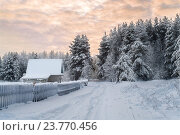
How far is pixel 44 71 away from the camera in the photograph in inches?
2655

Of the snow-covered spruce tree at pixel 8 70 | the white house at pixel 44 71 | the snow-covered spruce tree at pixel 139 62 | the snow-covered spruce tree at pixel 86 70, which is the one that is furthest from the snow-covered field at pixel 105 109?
the snow-covered spruce tree at pixel 8 70

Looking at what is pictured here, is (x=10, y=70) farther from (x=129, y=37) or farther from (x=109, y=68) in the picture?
(x=129, y=37)

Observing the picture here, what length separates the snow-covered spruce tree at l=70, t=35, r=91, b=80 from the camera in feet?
291

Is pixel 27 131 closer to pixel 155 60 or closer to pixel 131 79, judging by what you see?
pixel 131 79

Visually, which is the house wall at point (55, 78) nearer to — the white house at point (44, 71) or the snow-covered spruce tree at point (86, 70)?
the white house at point (44, 71)

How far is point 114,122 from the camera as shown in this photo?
396 inches

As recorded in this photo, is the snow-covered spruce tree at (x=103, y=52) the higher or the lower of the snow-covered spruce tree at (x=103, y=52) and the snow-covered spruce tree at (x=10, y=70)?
the higher

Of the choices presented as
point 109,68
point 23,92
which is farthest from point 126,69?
point 23,92

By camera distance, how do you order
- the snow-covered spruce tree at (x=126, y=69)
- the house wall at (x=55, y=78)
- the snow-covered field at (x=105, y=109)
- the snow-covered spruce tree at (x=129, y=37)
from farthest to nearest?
the snow-covered spruce tree at (x=129, y=37)
the house wall at (x=55, y=78)
the snow-covered spruce tree at (x=126, y=69)
the snow-covered field at (x=105, y=109)

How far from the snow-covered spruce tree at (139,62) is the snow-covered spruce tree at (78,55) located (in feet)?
94.1

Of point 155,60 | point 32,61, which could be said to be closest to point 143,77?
point 155,60

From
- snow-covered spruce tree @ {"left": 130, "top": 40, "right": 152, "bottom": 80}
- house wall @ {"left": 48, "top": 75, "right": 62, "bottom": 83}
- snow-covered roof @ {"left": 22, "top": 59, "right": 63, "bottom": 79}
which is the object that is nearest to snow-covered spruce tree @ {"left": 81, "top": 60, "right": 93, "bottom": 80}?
snow-covered roof @ {"left": 22, "top": 59, "right": 63, "bottom": 79}

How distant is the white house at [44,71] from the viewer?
6512 centimetres

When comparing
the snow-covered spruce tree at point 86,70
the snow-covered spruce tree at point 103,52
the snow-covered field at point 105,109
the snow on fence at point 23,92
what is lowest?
the snow-covered field at point 105,109
